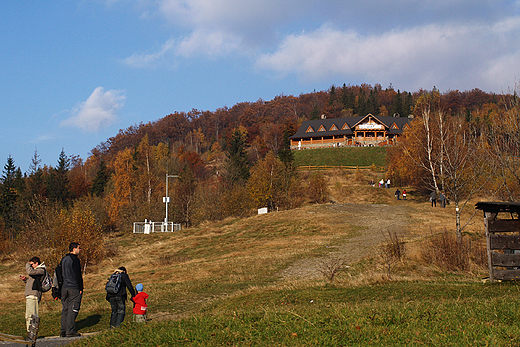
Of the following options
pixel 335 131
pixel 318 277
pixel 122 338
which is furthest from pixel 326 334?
pixel 335 131

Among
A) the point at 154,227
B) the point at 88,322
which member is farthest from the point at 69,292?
the point at 154,227

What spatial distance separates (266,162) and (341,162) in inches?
1247

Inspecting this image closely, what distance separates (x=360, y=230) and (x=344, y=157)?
53.4 meters

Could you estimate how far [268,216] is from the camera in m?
39.4

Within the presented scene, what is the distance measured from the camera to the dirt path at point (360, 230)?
19178mm

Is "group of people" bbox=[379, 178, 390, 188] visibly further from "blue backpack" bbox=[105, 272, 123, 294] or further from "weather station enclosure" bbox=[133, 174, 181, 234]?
"blue backpack" bbox=[105, 272, 123, 294]

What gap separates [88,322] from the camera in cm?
1142

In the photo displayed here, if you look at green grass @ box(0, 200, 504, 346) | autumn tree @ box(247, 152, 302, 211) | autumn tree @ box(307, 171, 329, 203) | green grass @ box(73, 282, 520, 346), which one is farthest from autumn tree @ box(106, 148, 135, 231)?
green grass @ box(73, 282, 520, 346)

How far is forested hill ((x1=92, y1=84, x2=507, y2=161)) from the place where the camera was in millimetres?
135625

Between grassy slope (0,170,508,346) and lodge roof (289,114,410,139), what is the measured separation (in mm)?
65028

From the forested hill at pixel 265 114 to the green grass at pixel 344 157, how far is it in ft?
129

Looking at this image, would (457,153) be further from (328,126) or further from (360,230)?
(328,126)

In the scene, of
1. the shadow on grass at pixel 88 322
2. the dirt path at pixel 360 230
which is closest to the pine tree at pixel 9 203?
the dirt path at pixel 360 230

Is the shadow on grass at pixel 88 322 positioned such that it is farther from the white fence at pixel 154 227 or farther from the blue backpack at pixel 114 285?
the white fence at pixel 154 227
